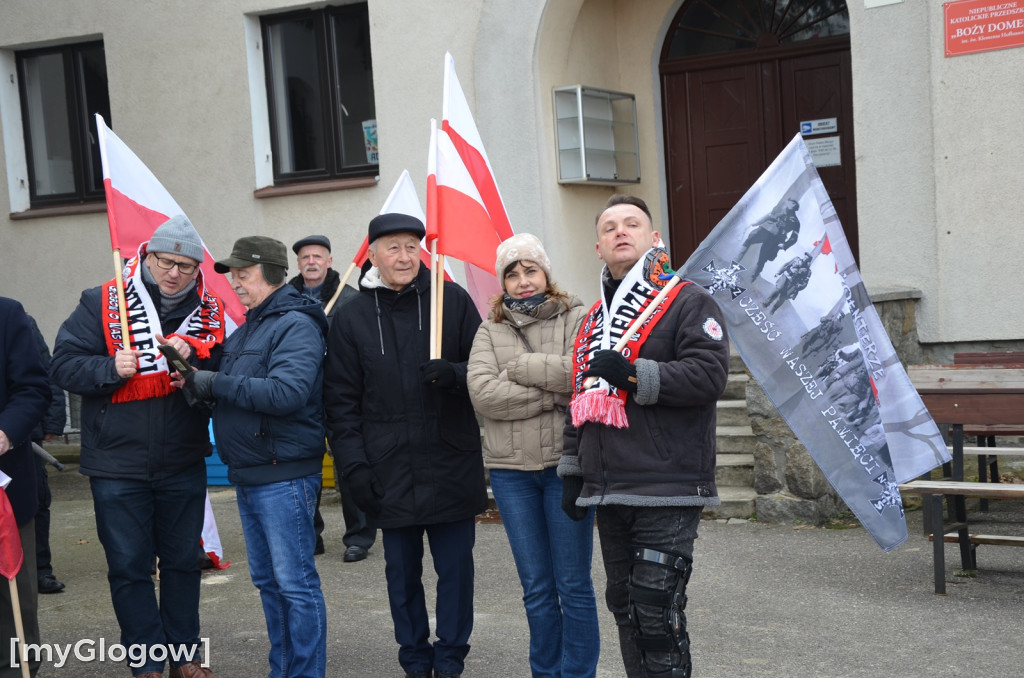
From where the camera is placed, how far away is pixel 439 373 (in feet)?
15.0

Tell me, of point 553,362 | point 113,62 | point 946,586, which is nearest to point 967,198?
point 946,586

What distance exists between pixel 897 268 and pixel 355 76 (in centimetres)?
522

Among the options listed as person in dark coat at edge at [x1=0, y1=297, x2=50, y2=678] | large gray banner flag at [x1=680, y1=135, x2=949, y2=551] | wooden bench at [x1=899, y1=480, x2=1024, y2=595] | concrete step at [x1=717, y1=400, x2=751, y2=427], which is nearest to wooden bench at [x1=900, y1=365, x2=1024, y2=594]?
wooden bench at [x1=899, y1=480, x2=1024, y2=595]

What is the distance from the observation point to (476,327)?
5016 millimetres

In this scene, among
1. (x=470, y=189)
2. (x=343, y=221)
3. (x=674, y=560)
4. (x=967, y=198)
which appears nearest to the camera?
(x=674, y=560)

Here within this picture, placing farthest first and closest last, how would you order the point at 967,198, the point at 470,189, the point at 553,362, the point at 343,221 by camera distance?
1. the point at 343,221
2. the point at 967,198
3. the point at 470,189
4. the point at 553,362

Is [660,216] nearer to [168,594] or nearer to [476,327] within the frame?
[476,327]

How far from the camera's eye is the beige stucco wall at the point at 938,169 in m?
7.80

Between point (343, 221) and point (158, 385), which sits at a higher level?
point (343, 221)

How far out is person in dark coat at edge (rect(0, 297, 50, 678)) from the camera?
4.50 meters

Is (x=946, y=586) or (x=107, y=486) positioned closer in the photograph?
(x=107, y=486)

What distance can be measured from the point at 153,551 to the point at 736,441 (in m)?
4.57

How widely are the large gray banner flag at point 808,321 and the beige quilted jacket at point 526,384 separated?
0.61m

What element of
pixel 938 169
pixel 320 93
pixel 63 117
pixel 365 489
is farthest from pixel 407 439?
pixel 63 117
